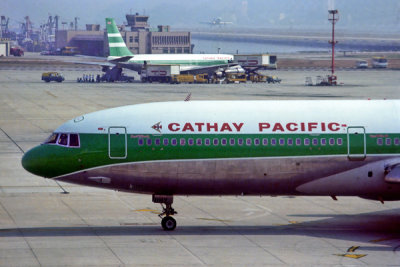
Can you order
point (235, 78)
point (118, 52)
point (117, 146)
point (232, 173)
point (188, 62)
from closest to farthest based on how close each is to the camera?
point (117, 146)
point (232, 173)
point (235, 78)
point (188, 62)
point (118, 52)

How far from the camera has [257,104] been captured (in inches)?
1215

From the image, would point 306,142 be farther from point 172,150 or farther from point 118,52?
point 118,52

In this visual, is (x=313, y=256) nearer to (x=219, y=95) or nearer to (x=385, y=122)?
(x=385, y=122)

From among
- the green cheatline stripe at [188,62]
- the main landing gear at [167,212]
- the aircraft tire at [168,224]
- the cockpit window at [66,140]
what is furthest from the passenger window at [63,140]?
the green cheatline stripe at [188,62]

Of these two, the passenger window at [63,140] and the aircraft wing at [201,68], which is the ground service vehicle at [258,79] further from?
the passenger window at [63,140]

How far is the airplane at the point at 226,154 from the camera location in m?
29.7

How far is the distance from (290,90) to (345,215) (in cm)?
8110

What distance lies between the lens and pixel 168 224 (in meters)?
30.5

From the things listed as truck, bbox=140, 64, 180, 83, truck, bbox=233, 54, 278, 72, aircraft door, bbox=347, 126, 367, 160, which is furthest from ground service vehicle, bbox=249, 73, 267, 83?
aircraft door, bbox=347, 126, 367, 160

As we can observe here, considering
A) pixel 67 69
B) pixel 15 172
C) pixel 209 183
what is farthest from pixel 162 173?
pixel 67 69

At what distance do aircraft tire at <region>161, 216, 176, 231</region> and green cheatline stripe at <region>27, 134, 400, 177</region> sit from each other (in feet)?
8.30

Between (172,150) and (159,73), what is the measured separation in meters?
107

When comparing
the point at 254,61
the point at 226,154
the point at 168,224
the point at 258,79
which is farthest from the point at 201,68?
the point at 226,154

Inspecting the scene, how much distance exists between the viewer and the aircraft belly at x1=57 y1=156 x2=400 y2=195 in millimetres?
29734
